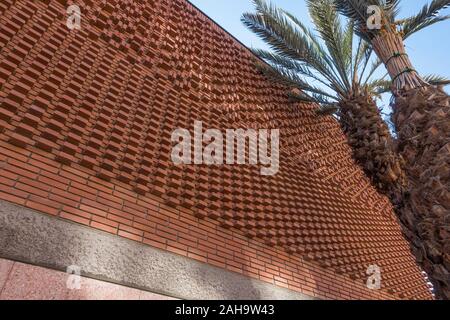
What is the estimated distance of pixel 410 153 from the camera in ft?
11.9

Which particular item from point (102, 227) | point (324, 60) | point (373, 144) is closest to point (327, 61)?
point (324, 60)

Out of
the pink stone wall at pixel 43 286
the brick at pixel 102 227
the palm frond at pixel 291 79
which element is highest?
the palm frond at pixel 291 79

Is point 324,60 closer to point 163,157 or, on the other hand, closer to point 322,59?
point 322,59

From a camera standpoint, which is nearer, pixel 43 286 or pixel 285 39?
pixel 43 286

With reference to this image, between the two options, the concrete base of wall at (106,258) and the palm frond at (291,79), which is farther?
the palm frond at (291,79)

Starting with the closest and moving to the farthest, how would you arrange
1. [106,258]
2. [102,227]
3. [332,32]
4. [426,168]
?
[106,258]
[102,227]
[426,168]
[332,32]

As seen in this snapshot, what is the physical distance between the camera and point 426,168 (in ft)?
11.1

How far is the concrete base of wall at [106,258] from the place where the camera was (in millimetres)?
2400

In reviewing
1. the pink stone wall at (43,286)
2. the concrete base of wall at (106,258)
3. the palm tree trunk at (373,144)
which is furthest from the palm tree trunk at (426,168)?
the pink stone wall at (43,286)

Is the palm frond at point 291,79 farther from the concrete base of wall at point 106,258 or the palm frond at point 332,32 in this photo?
the concrete base of wall at point 106,258

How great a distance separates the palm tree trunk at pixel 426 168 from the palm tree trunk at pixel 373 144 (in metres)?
0.34

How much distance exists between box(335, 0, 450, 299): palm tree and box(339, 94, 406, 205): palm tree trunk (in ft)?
1.13

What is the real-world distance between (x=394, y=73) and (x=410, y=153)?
60.9 inches

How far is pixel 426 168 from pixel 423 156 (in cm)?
18
